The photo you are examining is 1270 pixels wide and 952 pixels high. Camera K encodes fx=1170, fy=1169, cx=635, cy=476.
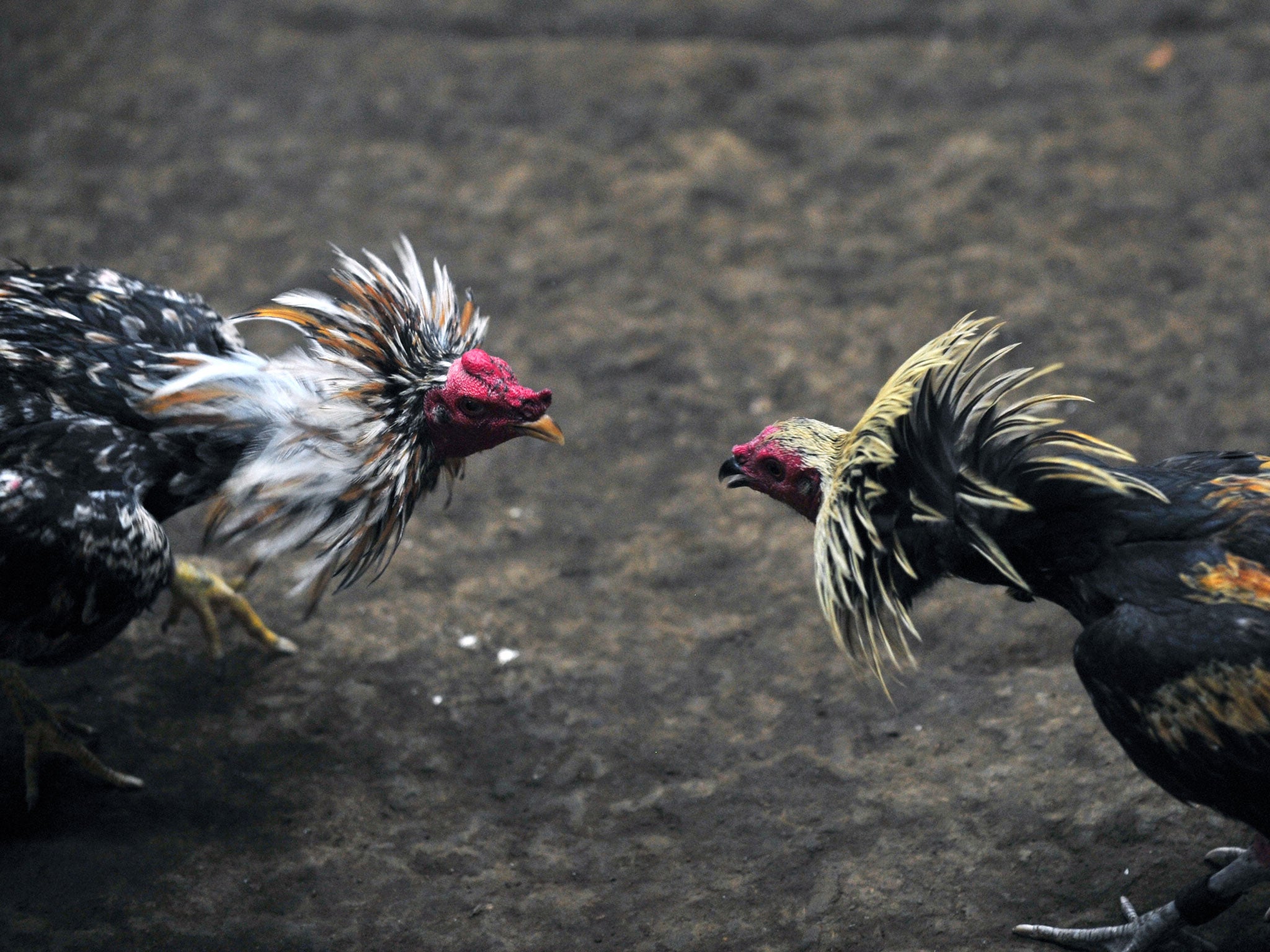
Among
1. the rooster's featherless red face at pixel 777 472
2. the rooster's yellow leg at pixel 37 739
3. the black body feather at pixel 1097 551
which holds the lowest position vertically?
the rooster's yellow leg at pixel 37 739

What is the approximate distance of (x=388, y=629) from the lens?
4.55 meters

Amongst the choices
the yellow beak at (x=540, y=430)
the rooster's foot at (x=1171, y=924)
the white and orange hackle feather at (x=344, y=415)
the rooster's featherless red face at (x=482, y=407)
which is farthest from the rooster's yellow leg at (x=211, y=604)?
the rooster's foot at (x=1171, y=924)

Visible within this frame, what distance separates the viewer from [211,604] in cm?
448

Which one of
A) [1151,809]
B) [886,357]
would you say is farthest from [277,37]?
[1151,809]

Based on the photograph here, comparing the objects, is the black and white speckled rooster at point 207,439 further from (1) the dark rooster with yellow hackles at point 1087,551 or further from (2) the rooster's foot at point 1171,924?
(2) the rooster's foot at point 1171,924

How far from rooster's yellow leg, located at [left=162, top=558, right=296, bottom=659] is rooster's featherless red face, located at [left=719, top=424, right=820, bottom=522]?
202 centimetres

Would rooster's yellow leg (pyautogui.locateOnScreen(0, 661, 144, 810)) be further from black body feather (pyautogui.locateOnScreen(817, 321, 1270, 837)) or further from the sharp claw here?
the sharp claw

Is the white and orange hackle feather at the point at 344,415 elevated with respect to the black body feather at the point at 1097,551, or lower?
elevated

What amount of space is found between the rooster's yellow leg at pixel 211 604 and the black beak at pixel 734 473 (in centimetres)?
199

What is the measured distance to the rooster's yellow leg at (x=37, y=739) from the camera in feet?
12.6

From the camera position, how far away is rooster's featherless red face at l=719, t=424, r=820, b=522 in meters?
3.35

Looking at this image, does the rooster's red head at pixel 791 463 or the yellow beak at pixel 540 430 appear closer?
the rooster's red head at pixel 791 463

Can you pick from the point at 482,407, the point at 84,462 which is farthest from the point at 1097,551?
the point at 84,462

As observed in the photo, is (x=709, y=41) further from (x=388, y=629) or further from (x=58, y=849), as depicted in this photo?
(x=58, y=849)
